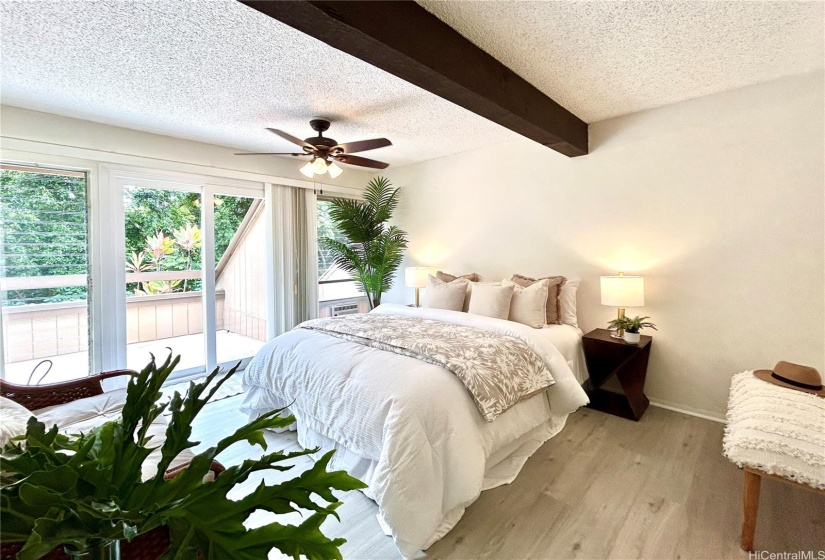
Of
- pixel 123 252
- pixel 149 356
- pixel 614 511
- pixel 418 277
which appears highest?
pixel 123 252

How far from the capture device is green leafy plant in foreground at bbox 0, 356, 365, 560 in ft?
1.69

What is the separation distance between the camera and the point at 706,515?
1.78 metres

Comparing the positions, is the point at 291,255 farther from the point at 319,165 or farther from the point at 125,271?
the point at 319,165

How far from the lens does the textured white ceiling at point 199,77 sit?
176 centimetres

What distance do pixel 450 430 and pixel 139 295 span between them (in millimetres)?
3362

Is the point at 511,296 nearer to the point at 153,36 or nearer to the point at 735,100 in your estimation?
the point at 735,100

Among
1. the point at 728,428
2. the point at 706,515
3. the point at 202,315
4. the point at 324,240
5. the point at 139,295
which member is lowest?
the point at 706,515

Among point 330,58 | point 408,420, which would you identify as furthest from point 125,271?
point 408,420

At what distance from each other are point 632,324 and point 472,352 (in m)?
1.58

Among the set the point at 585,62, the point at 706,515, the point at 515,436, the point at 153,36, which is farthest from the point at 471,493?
the point at 153,36

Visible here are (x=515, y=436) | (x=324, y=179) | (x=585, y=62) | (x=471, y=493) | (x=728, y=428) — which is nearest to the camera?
(x=471, y=493)

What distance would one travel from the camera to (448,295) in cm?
345

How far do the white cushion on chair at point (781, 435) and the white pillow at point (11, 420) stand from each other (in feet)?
8.67

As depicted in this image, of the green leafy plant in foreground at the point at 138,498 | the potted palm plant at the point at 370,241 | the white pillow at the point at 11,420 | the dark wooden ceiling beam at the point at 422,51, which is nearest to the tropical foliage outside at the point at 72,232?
the potted palm plant at the point at 370,241
